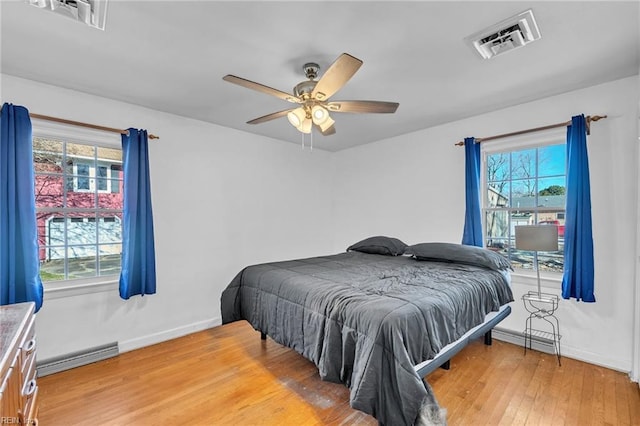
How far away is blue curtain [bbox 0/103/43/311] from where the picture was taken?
92.4 inches

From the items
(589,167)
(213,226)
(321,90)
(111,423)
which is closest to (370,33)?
(321,90)

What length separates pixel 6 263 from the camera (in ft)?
7.66

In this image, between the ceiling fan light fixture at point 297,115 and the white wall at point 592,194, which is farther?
the white wall at point 592,194

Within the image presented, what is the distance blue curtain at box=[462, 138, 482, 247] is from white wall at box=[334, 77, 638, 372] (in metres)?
0.21

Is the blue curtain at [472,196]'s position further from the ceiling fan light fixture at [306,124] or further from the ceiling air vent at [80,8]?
the ceiling air vent at [80,8]

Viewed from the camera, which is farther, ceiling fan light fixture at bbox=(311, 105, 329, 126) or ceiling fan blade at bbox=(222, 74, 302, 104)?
ceiling fan light fixture at bbox=(311, 105, 329, 126)

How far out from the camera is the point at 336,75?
1.83 meters

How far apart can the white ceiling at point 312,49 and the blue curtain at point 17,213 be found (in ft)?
1.64

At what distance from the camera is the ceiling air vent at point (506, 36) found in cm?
181

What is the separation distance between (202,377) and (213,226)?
1804 mm

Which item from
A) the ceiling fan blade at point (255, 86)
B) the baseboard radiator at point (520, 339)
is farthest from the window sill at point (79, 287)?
the baseboard radiator at point (520, 339)

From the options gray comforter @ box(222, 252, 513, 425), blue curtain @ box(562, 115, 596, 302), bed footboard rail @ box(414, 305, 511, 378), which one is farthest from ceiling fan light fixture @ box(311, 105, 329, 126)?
blue curtain @ box(562, 115, 596, 302)

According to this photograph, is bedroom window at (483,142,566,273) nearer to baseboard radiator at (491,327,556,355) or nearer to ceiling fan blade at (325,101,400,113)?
baseboard radiator at (491,327,556,355)

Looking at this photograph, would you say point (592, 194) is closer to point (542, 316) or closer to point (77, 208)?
point (542, 316)
